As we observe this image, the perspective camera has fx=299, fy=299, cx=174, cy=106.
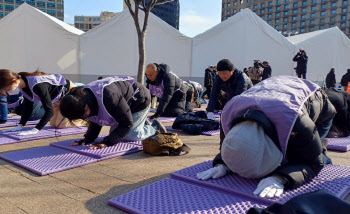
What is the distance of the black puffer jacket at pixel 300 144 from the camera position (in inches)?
79.9

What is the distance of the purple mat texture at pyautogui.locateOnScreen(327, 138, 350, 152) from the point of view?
3651 mm

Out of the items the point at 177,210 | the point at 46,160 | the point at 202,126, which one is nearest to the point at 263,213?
the point at 177,210

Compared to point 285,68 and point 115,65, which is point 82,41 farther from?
point 285,68

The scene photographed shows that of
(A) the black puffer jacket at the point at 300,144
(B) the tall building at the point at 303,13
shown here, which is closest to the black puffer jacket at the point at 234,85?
(A) the black puffer jacket at the point at 300,144

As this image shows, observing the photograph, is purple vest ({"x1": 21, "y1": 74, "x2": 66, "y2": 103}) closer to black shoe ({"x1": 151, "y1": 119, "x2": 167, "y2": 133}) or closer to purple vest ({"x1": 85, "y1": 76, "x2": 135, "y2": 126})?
purple vest ({"x1": 85, "y1": 76, "x2": 135, "y2": 126})

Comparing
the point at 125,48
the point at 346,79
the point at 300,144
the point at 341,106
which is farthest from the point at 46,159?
the point at 346,79

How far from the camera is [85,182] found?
2.55 m

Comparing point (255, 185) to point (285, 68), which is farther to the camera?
point (285, 68)

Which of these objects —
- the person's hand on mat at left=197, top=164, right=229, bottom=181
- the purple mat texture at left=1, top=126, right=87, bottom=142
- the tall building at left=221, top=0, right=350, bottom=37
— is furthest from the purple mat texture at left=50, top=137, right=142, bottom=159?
the tall building at left=221, top=0, right=350, bottom=37

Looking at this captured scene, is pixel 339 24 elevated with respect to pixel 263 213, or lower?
elevated

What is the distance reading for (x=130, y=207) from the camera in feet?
6.37

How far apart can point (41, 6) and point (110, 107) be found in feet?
A: 326

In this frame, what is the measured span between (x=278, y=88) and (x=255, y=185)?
2.50 ft

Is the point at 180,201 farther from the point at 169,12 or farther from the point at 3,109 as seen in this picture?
the point at 169,12
